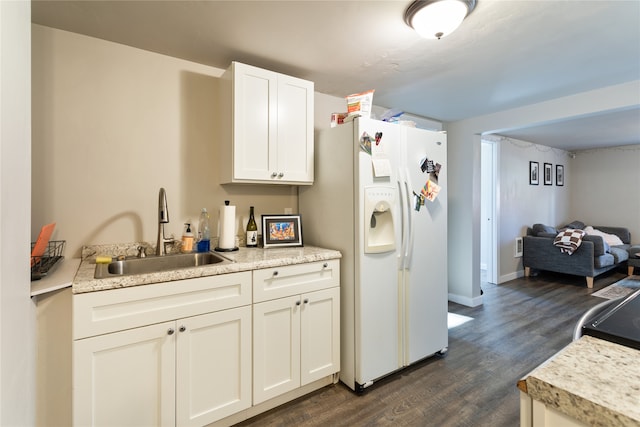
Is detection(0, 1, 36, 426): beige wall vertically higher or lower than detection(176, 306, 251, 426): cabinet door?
higher

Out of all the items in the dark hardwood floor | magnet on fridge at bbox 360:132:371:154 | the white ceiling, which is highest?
the white ceiling

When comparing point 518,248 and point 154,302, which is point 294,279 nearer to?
point 154,302

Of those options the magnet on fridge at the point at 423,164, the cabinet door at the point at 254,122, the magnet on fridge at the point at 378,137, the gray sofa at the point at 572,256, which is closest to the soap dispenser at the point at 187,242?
the cabinet door at the point at 254,122

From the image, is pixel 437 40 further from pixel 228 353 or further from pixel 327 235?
pixel 228 353

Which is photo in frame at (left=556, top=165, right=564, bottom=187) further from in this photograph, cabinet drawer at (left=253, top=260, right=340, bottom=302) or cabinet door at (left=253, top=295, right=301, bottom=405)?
cabinet door at (left=253, top=295, right=301, bottom=405)

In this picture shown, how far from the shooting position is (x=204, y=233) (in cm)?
215

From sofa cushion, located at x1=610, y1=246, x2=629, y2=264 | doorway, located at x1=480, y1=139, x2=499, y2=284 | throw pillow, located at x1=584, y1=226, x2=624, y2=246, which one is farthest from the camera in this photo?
throw pillow, located at x1=584, y1=226, x2=624, y2=246

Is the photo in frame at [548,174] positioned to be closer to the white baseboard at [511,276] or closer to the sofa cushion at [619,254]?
the sofa cushion at [619,254]

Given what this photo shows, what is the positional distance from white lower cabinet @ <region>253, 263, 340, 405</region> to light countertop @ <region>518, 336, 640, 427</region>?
1.40m

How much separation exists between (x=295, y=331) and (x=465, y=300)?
2.66 m

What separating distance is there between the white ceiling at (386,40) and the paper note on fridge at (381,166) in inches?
28.5

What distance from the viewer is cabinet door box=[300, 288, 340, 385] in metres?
1.91

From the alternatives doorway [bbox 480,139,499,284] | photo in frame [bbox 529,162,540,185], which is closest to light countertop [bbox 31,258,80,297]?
doorway [bbox 480,139,499,284]

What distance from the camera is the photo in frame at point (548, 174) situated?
5695 millimetres
